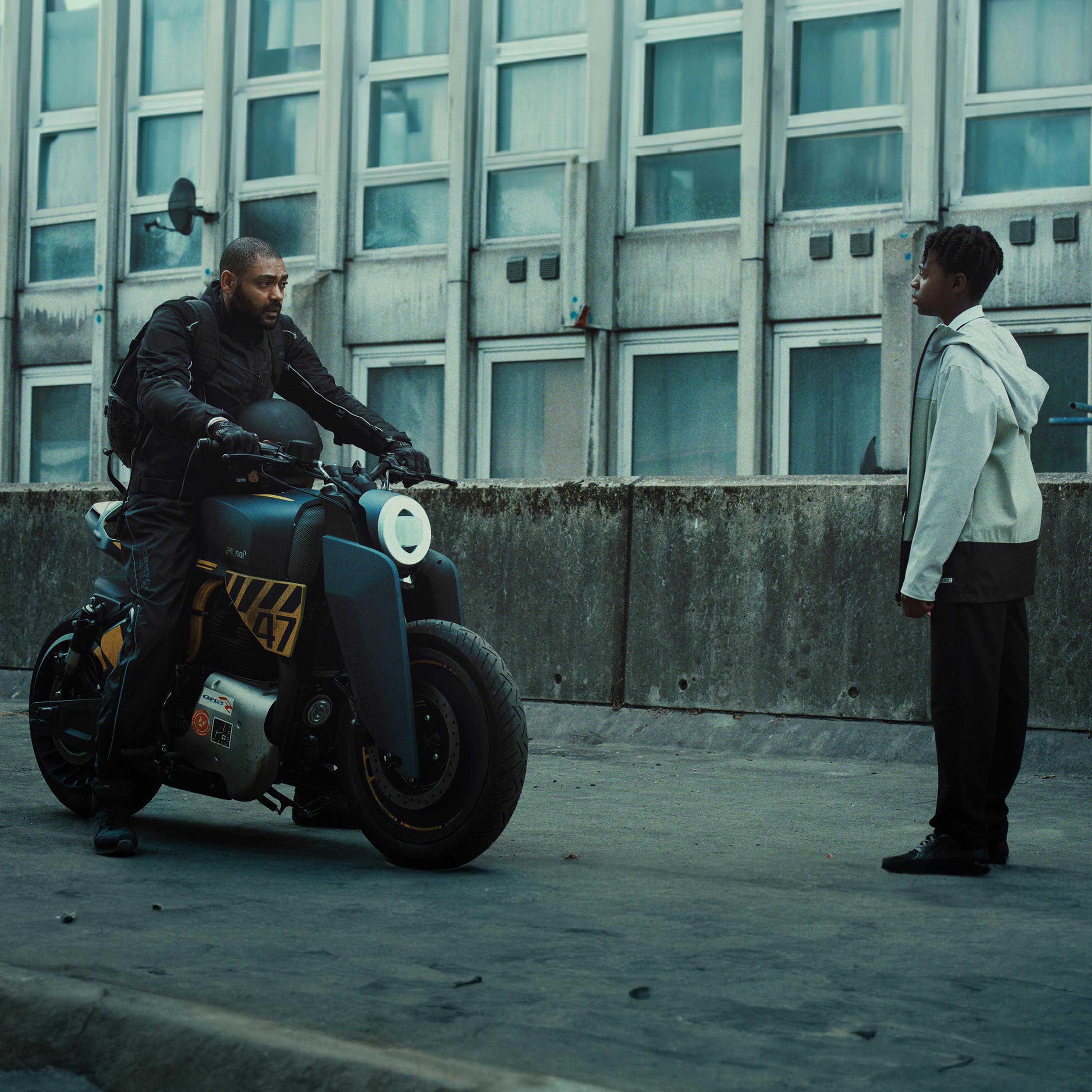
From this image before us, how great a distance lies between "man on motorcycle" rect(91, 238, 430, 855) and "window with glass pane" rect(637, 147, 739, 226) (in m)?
10.7

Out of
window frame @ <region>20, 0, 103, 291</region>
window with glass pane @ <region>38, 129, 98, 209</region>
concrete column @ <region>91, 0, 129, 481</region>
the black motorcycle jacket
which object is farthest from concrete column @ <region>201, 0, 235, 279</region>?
the black motorcycle jacket

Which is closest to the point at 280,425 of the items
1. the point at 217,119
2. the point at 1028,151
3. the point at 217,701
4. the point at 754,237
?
the point at 217,701

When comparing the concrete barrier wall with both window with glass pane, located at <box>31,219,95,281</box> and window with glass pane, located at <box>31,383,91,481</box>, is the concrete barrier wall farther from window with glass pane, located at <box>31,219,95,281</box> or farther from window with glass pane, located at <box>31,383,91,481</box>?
window with glass pane, located at <box>31,219,95,281</box>

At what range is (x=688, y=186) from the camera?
15852 millimetres

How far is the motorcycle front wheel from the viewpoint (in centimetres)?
473

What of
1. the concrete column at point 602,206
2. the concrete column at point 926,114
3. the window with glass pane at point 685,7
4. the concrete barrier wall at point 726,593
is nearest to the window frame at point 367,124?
the concrete column at point 602,206

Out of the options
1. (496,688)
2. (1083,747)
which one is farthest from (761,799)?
(496,688)

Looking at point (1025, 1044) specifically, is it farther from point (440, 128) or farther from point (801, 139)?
point (440, 128)

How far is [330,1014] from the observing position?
10.6ft

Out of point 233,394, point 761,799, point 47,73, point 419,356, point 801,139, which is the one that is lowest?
point 761,799

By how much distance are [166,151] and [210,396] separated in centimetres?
1449

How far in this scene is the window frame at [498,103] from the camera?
16.3 meters

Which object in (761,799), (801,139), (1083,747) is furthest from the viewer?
(801,139)

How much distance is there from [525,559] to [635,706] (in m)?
0.93
